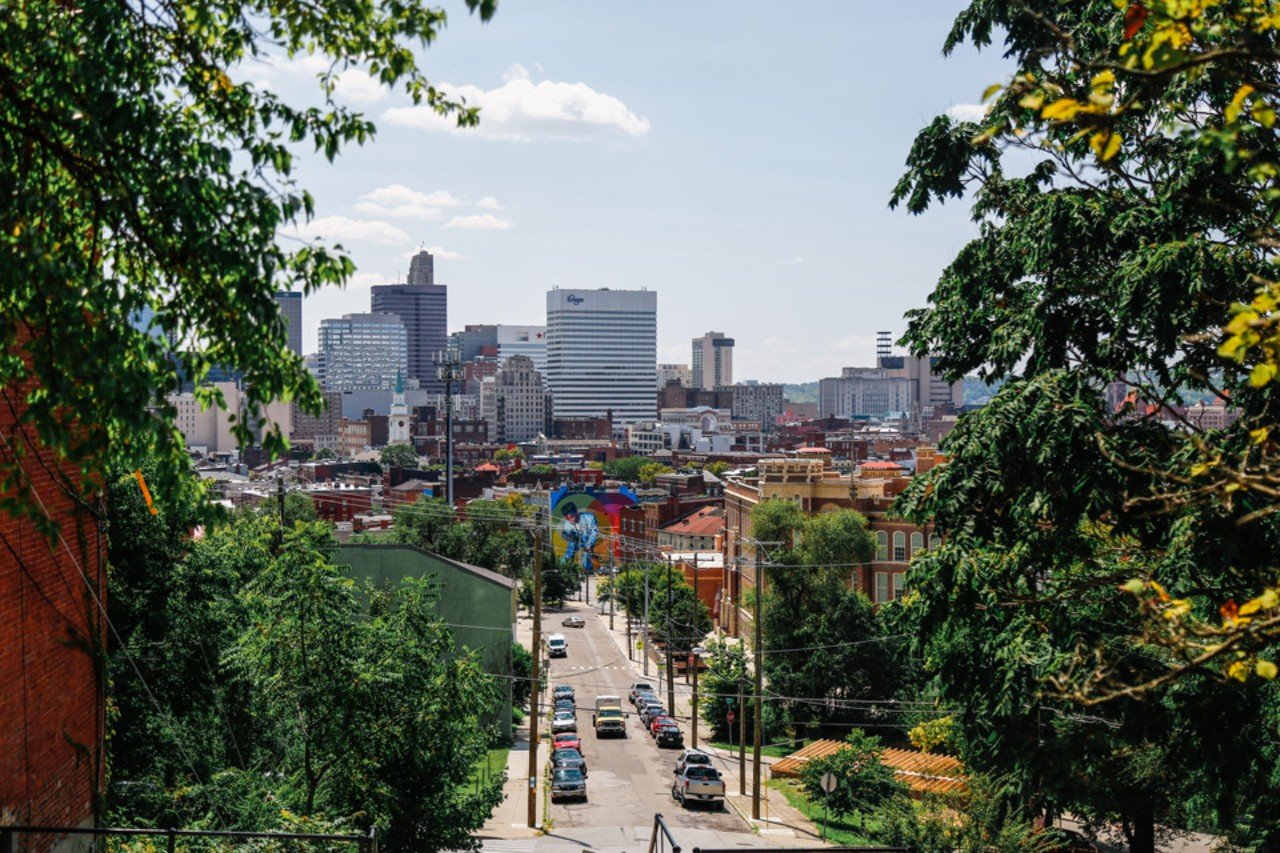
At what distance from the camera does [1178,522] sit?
490 inches

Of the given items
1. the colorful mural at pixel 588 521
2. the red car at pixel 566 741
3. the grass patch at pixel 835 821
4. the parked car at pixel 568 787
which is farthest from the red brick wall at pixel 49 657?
the colorful mural at pixel 588 521

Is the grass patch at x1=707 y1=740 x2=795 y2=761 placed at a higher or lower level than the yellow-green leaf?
lower

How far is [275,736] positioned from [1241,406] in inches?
736

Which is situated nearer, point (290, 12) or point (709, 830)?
point (290, 12)

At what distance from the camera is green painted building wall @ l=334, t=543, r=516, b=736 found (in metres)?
50.3

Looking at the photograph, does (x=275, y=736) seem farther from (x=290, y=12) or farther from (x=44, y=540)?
(x=290, y=12)

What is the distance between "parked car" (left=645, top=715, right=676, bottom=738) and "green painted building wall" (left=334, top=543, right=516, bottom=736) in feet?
22.9

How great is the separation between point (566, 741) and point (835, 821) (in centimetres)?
1288

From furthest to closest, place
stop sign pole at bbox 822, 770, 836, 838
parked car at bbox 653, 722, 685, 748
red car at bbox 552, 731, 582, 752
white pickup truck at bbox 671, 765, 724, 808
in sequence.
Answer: parked car at bbox 653, 722, 685, 748, red car at bbox 552, 731, 582, 752, white pickup truck at bbox 671, 765, 724, 808, stop sign pole at bbox 822, 770, 836, 838

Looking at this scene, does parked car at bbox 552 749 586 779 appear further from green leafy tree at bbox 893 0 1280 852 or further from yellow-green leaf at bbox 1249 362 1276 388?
yellow-green leaf at bbox 1249 362 1276 388

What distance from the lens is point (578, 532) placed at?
420ft

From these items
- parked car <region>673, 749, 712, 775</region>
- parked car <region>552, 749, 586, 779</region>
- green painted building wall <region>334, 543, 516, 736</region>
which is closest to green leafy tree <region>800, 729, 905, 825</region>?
parked car <region>673, 749, 712, 775</region>

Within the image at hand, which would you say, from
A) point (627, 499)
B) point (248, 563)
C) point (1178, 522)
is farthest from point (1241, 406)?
point (627, 499)

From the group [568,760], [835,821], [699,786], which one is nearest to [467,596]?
[568,760]
